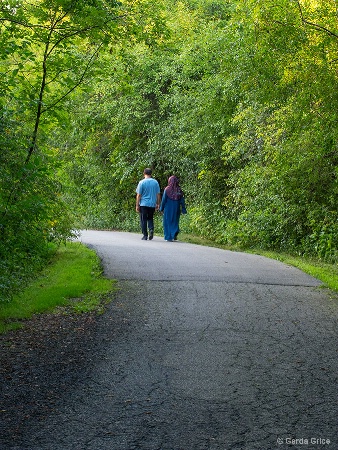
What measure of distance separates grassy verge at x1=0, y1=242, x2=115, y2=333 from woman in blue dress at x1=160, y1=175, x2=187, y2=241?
8.47 meters

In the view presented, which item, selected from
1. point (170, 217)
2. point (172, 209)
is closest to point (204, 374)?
point (170, 217)

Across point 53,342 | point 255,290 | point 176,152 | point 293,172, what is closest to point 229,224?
point 293,172

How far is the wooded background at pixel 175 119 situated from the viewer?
10.8 meters

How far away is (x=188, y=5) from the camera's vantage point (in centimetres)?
3766

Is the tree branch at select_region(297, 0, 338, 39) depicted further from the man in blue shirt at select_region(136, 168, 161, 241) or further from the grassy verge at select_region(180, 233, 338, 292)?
the man in blue shirt at select_region(136, 168, 161, 241)

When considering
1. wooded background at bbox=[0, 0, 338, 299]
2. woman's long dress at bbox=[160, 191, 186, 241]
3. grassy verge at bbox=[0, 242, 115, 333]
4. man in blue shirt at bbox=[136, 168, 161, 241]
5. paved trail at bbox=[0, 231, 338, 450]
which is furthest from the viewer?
woman's long dress at bbox=[160, 191, 186, 241]

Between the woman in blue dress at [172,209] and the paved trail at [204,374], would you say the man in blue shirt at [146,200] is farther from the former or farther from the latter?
the paved trail at [204,374]

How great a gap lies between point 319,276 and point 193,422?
28.8 feet

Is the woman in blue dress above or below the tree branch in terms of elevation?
below

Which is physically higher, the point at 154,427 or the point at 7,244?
the point at 7,244

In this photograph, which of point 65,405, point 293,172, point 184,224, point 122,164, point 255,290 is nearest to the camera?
point 65,405

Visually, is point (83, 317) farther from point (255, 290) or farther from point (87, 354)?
point (255, 290)

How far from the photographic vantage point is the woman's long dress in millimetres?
23438

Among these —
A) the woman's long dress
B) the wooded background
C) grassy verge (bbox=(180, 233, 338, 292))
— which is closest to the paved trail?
grassy verge (bbox=(180, 233, 338, 292))
